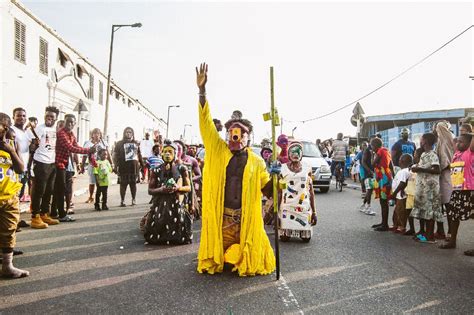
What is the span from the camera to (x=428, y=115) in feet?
74.2

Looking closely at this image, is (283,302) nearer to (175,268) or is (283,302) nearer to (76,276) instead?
(175,268)

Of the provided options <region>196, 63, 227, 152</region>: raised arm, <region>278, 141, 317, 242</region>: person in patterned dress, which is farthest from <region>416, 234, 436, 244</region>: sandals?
<region>196, 63, 227, 152</region>: raised arm

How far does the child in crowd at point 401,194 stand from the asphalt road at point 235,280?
0.80 m

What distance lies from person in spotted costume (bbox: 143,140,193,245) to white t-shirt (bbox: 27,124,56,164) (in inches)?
91.1

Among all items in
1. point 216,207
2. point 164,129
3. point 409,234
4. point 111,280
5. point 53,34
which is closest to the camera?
point 111,280

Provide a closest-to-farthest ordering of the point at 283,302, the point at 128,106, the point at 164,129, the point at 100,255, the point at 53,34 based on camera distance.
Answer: the point at 283,302, the point at 100,255, the point at 53,34, the point at 128,106, the point at 164,129

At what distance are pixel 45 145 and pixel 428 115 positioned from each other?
21195mm

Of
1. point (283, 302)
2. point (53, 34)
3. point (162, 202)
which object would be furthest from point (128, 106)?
point (283, 302)

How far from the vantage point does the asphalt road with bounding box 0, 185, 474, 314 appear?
11.8 ft

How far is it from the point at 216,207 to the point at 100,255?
1903mm

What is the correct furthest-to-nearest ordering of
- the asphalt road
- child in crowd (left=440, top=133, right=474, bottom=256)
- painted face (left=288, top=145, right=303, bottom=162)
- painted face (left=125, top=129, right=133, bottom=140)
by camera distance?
painted face (left=125, top=129, right=133, bottom=140)
painted face (left=288, top=145, right=303, bottom=162)
child in crowd (left=440, top=133, right=474, bottom=256)
the asphalt road

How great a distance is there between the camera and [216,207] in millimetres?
4730

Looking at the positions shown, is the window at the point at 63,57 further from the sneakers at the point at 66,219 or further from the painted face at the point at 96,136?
the sneakers at the point at 66,219

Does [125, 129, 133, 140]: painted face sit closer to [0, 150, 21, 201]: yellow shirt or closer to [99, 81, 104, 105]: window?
[0, 150, 21, 201]: yellow shirt
